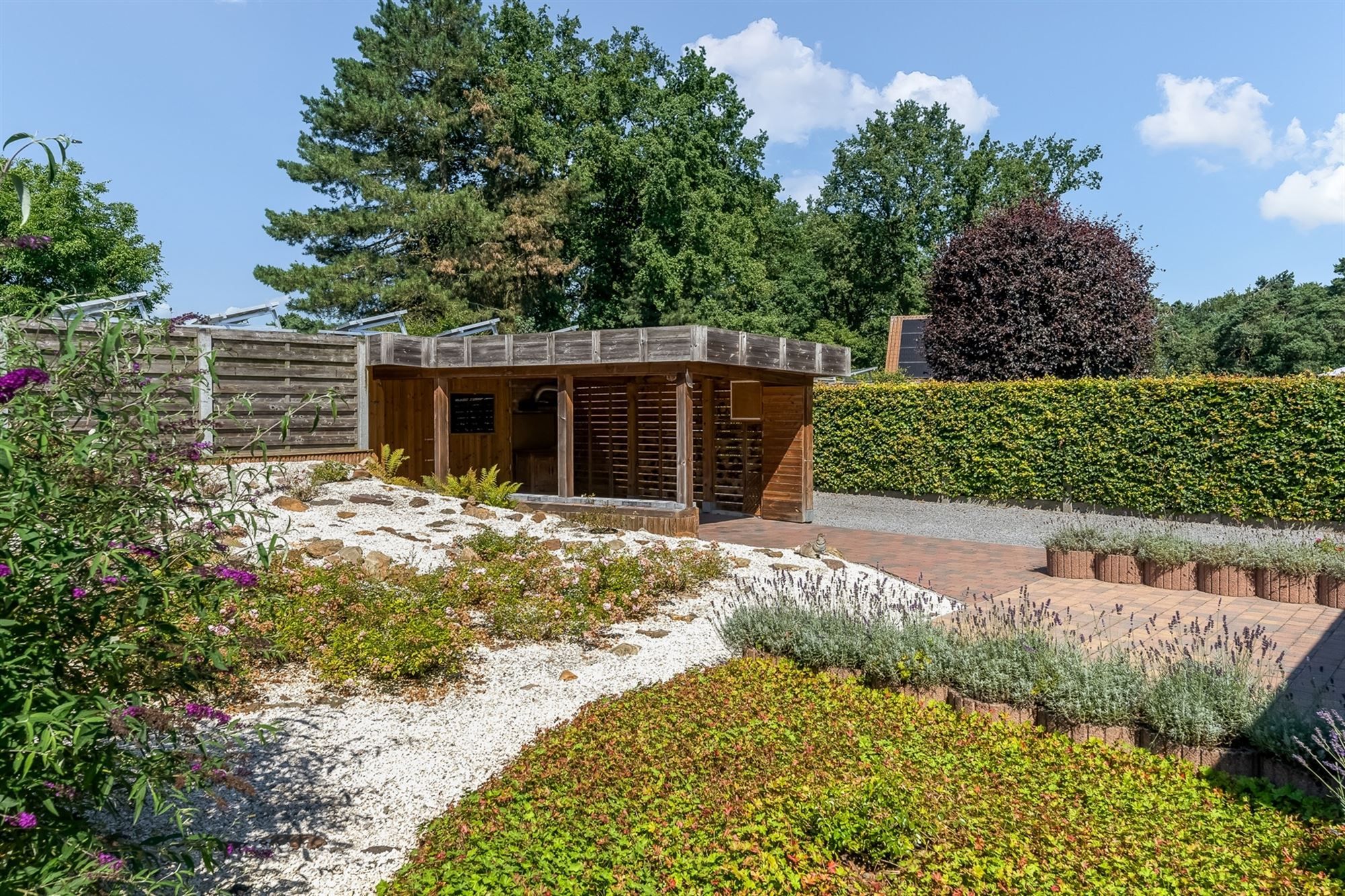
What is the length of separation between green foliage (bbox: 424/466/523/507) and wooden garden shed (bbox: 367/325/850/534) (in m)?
0.71

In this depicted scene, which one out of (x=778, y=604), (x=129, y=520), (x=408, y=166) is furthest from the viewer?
(x=408, y=166)

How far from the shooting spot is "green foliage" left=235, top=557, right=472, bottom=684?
5.68m

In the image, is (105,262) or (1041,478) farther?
(105,262)

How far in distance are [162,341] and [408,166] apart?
26.0 meters

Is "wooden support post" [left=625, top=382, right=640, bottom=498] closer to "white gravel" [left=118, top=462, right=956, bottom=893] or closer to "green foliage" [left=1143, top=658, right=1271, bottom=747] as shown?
"white gravel" [left=118, top=462, right=956, bottom=893]

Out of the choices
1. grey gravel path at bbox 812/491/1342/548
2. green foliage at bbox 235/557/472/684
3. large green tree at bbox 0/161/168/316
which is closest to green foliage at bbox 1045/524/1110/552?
grey gravel path at bbox 812/491/1342/548

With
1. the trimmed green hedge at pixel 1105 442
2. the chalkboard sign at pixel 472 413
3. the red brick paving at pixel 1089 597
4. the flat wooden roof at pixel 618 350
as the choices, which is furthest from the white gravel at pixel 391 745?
the chalkboard sign at pixel 472 413

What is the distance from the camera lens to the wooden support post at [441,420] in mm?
13828

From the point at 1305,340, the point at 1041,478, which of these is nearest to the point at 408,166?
the point at 1041,478

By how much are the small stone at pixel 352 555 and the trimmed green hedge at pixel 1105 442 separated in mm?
9513

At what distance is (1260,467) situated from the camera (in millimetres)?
11297

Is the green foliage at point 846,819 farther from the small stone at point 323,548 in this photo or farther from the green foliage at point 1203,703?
the small stone at point 323,548

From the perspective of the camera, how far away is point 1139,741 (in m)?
4.99

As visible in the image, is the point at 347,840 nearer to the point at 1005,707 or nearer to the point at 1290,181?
the point at 1005,707
